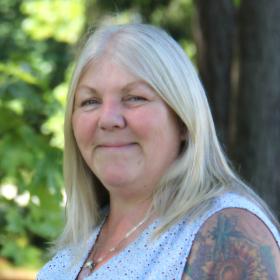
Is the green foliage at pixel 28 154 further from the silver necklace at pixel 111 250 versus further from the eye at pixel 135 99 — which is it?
the silver necklace at pixel 111 250

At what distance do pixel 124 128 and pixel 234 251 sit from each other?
52 centimetres

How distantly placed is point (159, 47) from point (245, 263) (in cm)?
70

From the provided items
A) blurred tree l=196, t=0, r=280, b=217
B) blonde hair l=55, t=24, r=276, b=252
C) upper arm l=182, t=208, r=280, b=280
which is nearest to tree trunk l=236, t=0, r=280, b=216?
blurred tree l=196, t=0, r=280, b=217

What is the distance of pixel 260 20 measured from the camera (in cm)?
384

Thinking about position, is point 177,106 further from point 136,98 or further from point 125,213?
point 125,213

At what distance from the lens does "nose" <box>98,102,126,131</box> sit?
231 cm

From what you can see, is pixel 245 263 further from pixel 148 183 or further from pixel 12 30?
pixel 12 30

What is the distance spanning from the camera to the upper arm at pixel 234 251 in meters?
2.05

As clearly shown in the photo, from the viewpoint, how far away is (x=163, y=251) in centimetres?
222

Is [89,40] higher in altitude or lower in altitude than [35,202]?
higher

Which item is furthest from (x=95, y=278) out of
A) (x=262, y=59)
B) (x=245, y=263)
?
(x=262, y=59)

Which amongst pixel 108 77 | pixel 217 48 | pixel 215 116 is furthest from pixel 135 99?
pixel 217 48

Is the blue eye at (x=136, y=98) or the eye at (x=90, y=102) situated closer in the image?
the blue eye at (x=136, y=98)

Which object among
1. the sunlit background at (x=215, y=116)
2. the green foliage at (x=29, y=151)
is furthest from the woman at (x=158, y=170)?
the green foliage at (x=29, y=151)
